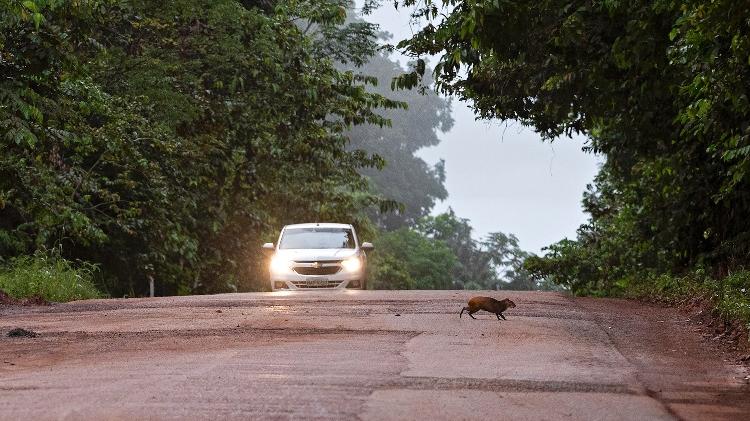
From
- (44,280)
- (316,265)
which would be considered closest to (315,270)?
(316,265)

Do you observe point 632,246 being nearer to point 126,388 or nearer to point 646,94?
point 646,94

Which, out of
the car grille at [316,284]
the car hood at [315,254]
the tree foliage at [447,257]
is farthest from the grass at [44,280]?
the tree foliage at [447,257]

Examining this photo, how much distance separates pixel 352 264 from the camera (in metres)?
23.3

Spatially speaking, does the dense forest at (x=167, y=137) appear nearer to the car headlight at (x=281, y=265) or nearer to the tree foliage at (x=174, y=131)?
the tree foliage at (x=174, y=131)

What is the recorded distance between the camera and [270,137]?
3155 centimetres

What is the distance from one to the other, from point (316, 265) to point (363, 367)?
46.5 ft

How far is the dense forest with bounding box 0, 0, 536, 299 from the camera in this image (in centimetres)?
1759

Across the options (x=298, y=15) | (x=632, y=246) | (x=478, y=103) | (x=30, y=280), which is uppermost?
(x=298, y=15)

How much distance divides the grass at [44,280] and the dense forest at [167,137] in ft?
0.13

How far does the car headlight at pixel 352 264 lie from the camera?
2322 centimetres

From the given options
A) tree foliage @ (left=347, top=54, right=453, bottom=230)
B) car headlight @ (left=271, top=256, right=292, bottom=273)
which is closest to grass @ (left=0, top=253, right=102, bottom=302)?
car headlight @ (left=271, top=256, right=292, bottom=273)

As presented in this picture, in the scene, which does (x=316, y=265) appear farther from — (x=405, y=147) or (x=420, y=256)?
(x=405, y=147)

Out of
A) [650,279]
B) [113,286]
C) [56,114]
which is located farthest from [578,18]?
[113,286]

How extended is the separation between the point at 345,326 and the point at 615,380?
4982 millimetres
